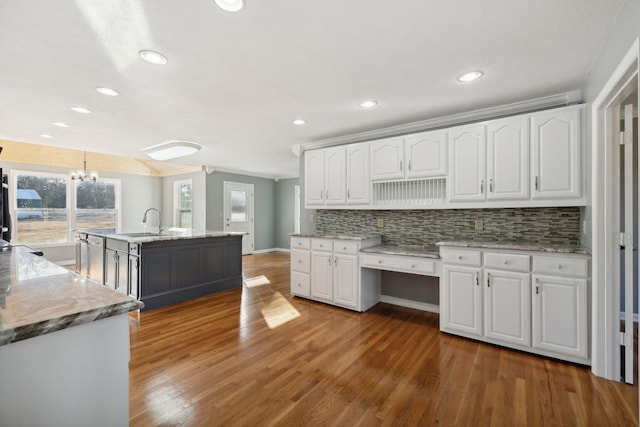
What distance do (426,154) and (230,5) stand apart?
7.97 feet

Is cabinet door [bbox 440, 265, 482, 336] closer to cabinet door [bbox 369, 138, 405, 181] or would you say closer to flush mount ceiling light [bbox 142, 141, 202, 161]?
cabinet door [bbox 369, 138, 405, 181]

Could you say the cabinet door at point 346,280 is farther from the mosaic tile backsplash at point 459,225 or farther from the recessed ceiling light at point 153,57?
the recessed ceiling light at point 153,57

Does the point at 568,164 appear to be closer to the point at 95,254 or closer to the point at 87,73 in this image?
the point at 87,73

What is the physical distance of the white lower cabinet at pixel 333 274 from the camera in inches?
145

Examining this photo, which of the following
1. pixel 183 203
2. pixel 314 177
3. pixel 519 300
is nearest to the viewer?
pixel 519 300

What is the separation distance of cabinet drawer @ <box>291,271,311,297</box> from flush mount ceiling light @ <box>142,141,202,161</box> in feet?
9.12

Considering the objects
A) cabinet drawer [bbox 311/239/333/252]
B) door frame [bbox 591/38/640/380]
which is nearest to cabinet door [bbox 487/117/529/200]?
door frame [bbox 591/38/640/380]

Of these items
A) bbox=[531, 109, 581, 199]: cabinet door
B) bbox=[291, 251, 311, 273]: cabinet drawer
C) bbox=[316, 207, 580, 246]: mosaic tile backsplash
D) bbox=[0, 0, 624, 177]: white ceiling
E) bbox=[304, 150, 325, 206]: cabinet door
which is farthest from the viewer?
bbox=[304, 150, 325, 206]: cabinet door

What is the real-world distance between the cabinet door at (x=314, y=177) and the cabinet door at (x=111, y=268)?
276 cm

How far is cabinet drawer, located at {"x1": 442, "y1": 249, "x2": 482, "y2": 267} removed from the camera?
2.79 meters

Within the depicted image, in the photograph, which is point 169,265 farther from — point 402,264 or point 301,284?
point 402,264

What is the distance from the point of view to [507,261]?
2643 mm

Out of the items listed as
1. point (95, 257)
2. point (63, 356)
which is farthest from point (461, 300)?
point (95, 257)

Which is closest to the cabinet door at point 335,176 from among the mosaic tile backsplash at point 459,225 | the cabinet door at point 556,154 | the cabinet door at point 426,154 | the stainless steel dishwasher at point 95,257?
the mosaic tile backsplash at point 459,225
